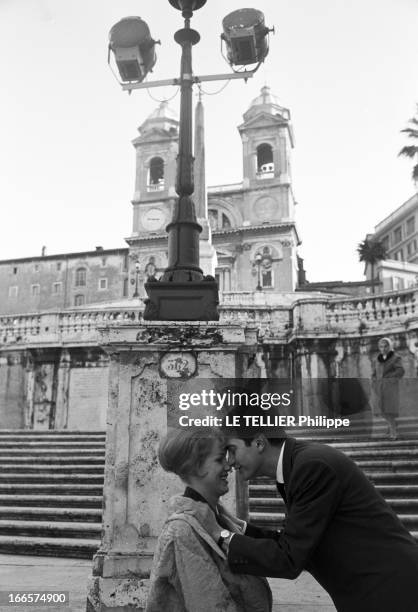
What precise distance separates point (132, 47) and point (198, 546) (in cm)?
623

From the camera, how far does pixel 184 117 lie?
595 centimetres

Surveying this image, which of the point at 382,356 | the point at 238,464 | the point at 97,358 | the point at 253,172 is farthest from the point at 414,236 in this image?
the point at 238,464

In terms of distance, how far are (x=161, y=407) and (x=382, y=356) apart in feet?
22.7

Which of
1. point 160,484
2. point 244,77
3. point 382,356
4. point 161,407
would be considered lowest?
point 160,484

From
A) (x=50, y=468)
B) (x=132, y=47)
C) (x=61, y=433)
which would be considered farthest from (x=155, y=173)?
(x=132, y=47)

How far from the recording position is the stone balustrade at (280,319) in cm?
1756

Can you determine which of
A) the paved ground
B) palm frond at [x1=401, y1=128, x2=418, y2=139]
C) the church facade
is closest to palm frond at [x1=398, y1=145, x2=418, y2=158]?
palm frond at [x1=401, y1=128, x2=418, y2=139]

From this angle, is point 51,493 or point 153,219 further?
point 153,219

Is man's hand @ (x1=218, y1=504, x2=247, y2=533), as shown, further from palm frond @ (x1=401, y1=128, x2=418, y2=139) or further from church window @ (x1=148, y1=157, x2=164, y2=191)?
church window @ (x1=148, y1=157, x2=164, y2=191)

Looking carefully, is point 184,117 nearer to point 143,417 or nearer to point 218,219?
point 143,417

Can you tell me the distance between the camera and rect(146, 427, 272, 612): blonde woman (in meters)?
2.23

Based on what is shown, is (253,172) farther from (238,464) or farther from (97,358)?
(238,464)

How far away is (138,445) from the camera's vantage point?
4.35 meters

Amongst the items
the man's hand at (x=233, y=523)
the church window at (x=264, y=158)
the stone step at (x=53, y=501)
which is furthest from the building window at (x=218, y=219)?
the man's hand at (x=233, y=523)
